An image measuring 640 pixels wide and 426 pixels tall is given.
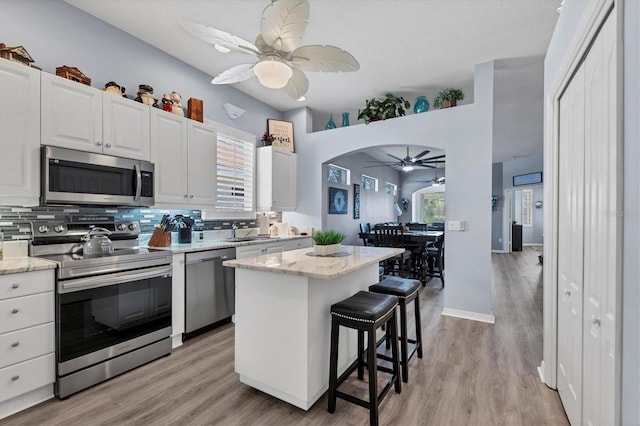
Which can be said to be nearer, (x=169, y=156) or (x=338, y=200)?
(x=169, y=156)

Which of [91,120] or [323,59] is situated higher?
[323,59]

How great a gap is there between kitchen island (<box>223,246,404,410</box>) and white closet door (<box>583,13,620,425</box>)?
114 cm

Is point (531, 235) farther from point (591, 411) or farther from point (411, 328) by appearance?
point (591, 411)

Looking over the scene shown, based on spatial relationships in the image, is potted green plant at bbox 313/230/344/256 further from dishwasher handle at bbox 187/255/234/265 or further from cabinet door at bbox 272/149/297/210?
cabinet door at bbox 272/149/297/210

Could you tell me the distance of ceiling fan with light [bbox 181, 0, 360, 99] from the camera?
67.4 inches

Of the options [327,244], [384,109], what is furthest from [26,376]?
[384,109]

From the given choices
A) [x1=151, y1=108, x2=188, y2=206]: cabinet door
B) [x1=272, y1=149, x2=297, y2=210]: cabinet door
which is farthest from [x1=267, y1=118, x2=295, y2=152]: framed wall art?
[x1=151, y1=108, x2=188, y2=206]: cabinet door

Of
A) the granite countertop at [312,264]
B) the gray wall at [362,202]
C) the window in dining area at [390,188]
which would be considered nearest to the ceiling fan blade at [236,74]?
the granite countertop at [312,264]

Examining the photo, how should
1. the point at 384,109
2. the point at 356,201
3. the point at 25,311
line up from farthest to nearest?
the point at 356,201
the point at 384,109
the point at 25,311

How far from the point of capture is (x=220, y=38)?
1927 millimetres

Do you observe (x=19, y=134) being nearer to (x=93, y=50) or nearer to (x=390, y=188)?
(x=93, y=50)

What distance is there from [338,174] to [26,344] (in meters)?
5.49

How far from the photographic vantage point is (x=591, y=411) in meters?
1.41

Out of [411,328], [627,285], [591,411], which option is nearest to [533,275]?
[411,328]
